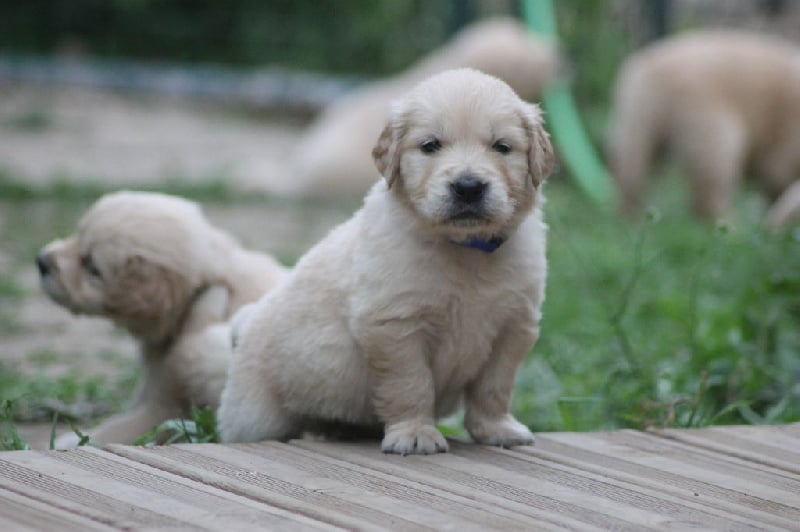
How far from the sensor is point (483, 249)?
3162 mm

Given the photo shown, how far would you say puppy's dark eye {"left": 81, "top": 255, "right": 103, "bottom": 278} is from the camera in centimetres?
425

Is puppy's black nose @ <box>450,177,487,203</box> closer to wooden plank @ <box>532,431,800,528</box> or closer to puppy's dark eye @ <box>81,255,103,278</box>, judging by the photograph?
wooden plank @ <box>532,431,800,528</box>

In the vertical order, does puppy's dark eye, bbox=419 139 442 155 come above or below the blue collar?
above

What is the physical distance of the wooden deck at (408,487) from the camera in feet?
8.41

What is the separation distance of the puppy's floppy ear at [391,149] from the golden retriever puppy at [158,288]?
3.75 ft

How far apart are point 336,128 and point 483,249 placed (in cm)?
760

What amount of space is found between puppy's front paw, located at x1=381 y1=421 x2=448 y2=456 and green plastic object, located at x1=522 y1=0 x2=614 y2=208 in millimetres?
6927

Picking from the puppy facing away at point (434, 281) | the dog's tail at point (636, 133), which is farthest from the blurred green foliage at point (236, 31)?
the puppy facing away at point (434, 281)

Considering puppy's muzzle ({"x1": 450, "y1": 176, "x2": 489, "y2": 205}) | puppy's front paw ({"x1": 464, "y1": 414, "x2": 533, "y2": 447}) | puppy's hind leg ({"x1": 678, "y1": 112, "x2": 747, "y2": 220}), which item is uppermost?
puppy's hind leg ({"x1": 678, "y1": 112, "x2": 747, "y2": 220})

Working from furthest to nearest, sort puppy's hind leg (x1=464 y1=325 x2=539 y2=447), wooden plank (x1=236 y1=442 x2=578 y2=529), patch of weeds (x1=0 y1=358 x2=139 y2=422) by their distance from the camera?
patch of weeds (x1=0 y1=358 x2=139 y2=422) < puppy's hind leg (x1=464 y1=325 x2=539 y2=447) < wooden plank (x1=236 y1=442 x2=578 y2=529)

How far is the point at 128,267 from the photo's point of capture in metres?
4.19

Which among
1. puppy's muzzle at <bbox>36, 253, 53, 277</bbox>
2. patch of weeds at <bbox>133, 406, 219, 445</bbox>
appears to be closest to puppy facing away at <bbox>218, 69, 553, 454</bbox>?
patch of weeds at <bbox>133, 406, 219, 445</bbox>

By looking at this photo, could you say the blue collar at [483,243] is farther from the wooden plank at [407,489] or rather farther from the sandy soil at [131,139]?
the sandy soil at [131,139]

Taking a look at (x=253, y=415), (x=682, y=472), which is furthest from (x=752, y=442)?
(x=253, y=415)
